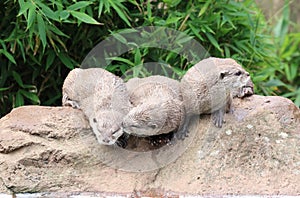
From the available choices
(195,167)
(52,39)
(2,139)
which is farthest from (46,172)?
(52,39)

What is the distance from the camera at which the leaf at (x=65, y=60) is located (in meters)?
2.92

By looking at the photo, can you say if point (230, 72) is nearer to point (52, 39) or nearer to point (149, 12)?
point (149, 12)

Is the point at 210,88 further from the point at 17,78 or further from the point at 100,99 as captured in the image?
the point at 17,78

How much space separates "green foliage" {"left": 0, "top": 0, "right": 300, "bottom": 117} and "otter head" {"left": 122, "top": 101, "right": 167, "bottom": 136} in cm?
80

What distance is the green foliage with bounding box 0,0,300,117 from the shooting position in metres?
2.84

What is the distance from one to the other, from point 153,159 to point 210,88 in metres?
0.36

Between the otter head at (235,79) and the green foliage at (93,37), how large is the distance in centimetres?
55

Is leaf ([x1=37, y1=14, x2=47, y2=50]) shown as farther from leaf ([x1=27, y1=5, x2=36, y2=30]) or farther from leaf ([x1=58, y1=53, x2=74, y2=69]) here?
leaf ([x1=58, y1=53, x2=74, y2=69])

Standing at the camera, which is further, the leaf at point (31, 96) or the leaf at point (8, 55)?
the leaf at point (31, 96)

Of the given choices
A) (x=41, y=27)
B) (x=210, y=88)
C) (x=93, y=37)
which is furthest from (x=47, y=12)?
(x=210, y=88)

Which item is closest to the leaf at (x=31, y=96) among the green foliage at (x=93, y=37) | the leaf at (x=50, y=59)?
the green foliage at (x=93, y=37)

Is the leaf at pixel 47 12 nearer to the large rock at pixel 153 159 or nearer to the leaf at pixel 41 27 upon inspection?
the leaf at pixel 41 27

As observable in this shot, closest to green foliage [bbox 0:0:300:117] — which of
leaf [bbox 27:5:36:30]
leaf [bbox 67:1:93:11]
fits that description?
leaf [bbox 67:1:93:11]

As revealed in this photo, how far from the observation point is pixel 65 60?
294cm
